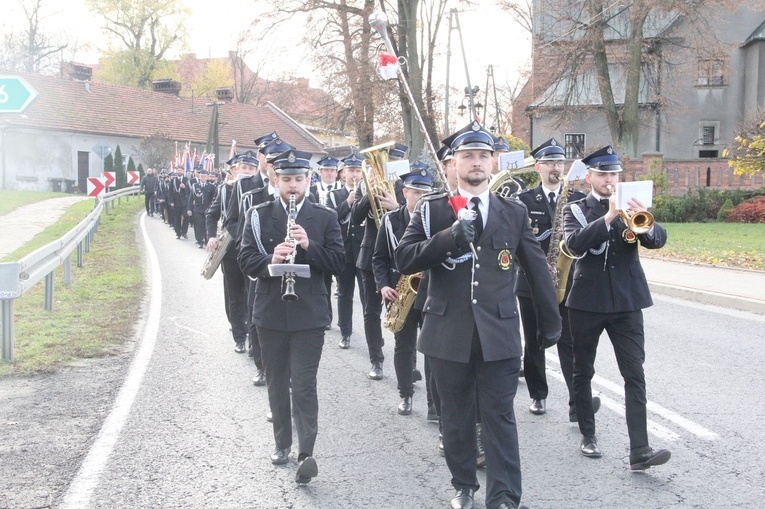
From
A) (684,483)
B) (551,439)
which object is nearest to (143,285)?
(551,439)

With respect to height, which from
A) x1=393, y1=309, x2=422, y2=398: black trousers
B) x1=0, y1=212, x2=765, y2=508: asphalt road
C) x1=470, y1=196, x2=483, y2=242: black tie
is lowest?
x1=0, y1=212, x2=765, y2=508: asphalt road

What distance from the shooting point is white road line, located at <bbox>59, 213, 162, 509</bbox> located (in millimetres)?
5029

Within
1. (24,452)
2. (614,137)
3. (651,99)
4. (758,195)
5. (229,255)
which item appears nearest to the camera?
(24,452)

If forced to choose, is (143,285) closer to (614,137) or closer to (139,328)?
(139,328)

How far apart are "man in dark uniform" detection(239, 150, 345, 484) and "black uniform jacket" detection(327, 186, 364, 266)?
4.25 metres

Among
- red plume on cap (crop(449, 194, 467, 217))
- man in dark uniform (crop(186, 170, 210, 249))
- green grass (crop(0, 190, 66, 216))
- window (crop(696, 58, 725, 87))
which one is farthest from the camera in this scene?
window (crop(696, 58, 725, 87))

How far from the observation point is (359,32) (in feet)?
105

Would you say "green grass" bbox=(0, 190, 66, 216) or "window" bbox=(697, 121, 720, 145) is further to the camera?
"window" bbox=(697, 121, 720, 145)

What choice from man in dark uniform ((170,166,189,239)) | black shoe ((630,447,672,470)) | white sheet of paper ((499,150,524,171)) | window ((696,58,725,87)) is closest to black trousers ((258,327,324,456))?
black shoe ((630,447,672,470))

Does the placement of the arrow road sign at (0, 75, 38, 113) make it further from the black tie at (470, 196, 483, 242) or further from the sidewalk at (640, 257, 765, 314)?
the sidewalk at (640, 257, 765, 314)

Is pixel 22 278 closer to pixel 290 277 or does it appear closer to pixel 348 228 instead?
pixel 348 228

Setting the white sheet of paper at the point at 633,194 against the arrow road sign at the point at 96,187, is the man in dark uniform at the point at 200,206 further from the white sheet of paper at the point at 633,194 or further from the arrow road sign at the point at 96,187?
the white sheet of paper at the point at 633,194

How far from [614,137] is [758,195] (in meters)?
6.17

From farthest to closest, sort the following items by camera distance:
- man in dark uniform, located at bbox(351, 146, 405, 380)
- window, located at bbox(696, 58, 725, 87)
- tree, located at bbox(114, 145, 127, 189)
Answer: tree, located at bbox(114, 145, 127, 189) → window, located at bbox(696, 58, 725, 87) → man in dark uniform, located at bbox(351, 146, 405, 380)
